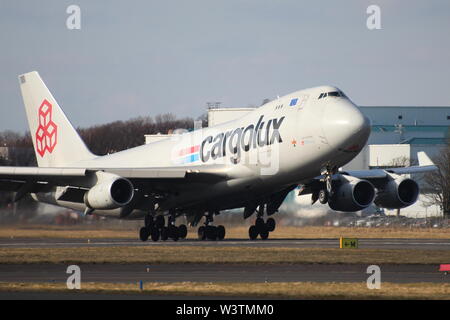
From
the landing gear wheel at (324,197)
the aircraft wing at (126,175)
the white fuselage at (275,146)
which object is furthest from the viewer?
the aircraft wing at (126,175)

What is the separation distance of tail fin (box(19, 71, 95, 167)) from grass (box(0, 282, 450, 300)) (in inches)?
1196

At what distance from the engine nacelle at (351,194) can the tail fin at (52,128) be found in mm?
15187

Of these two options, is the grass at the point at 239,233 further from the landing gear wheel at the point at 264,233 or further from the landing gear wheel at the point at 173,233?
the landing gear wheel at the point at 173,233

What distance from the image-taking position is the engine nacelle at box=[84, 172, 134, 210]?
41.4 metres

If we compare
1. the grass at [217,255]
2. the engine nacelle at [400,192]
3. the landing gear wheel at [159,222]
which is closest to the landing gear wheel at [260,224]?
the landing gear wheel at [159,222]

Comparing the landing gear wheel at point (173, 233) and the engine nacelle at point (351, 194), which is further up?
the engine nacelle at point (351, 194)

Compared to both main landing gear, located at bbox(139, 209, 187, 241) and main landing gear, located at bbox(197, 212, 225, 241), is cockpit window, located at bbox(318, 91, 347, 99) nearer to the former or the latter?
main landing gear, located at bbox(197, 212, 225, 241)

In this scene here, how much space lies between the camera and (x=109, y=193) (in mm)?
41312

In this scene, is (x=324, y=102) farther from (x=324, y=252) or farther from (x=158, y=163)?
(x=158, y=163)

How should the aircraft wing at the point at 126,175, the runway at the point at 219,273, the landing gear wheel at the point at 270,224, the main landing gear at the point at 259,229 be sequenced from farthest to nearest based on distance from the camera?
the landing gear wheel at the point at 270,224 < the main landing gear at the point at 259,229 < the aircraft wing at the point at 126,175 < the runway at the point at 219,273

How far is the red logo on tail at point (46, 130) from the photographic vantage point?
174ft

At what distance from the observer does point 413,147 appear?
325 feet

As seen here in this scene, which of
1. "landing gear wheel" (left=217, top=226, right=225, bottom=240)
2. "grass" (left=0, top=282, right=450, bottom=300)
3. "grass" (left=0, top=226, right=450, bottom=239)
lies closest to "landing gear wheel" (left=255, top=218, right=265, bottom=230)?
"landing gear wheel" (left=217, top=226, right=225, bottom=240)

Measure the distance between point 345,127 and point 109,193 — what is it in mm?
10957
